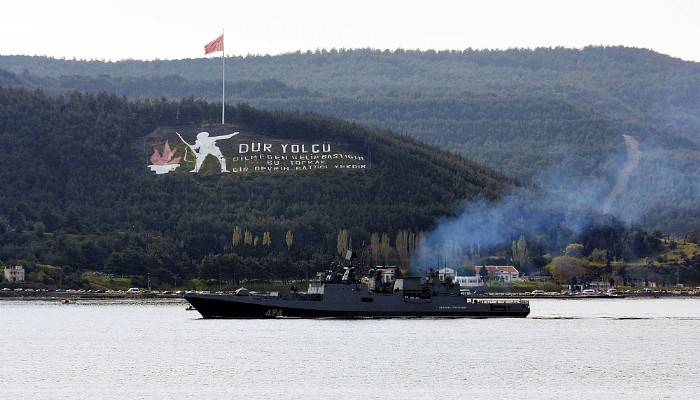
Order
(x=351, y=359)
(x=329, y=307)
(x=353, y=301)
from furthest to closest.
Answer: (x=329, y=307) → (x=353, y=301) → (x=351, y=359)

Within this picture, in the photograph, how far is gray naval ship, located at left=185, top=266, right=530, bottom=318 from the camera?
154m

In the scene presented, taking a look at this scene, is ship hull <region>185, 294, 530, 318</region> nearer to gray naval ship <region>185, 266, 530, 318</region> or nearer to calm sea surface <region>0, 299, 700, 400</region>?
gray naval ship <region>185, 266, 530, 318</region>

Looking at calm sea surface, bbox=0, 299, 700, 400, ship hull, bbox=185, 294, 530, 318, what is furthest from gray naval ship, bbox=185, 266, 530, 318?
calm sea surface, bbox=0, 299, 700, 400

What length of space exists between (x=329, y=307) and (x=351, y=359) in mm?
39822

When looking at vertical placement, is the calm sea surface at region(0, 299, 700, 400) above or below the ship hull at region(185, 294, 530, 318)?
below

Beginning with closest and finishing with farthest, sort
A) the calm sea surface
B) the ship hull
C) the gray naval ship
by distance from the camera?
the calm sea surface
the gray naval ship
the ship hull

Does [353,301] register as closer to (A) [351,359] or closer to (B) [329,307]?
(B) [329,307]

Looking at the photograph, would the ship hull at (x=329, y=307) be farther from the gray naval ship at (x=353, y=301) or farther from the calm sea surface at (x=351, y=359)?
the calm sea surface at (x=351, y=359)

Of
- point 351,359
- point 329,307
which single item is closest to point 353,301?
point 329,307

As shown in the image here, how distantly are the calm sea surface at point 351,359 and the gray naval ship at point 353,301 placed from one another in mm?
1572

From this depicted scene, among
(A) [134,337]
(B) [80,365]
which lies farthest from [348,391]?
(A) [134,337]

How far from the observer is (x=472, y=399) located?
306ft

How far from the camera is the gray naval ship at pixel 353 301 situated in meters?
154

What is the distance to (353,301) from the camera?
506 feet
